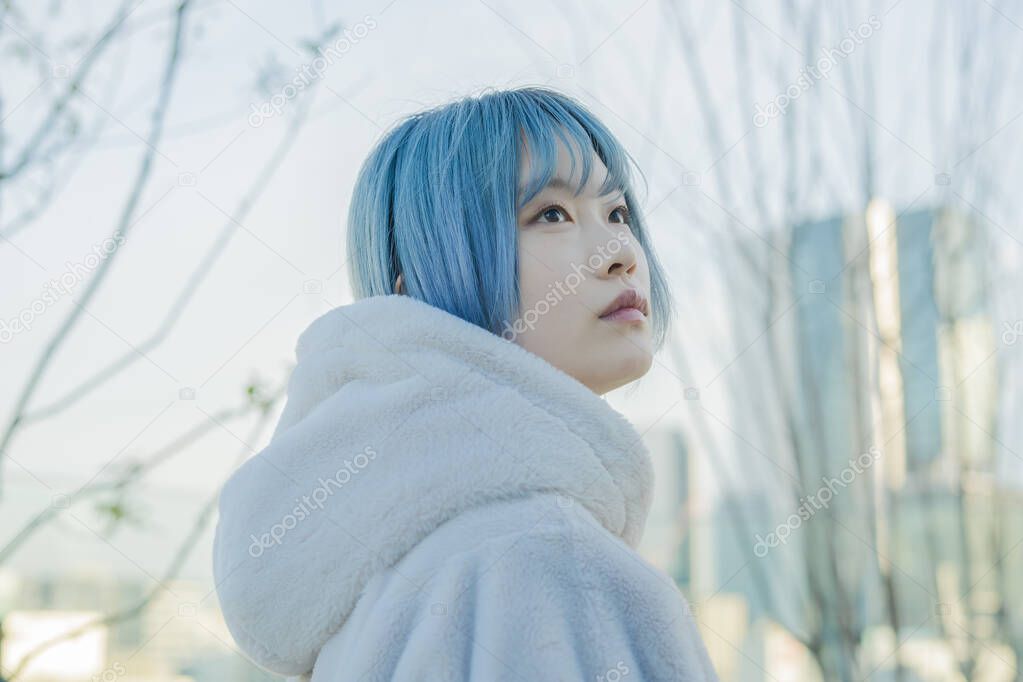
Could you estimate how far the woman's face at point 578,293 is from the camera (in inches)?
31.4

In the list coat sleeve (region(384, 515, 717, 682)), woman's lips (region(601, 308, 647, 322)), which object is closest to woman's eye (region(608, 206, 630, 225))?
woman's lips (region(601, 308, 647, 322))

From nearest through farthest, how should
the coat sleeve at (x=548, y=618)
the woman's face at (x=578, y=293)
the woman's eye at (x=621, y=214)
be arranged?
the coat sleeve at (x=548, y=618)
the woman's face at (x=578, y=293)
the woman's eye at (x=621, y=214)

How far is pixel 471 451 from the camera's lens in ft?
2.31

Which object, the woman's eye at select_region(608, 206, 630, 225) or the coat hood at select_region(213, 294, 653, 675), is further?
the woman's eye at select_region(608, 206, 630, 225)

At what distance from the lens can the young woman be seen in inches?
25.9

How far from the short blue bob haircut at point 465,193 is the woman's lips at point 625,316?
75 mm

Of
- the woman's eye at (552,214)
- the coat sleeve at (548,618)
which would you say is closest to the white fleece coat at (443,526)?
the coat sleeve at (548,618)

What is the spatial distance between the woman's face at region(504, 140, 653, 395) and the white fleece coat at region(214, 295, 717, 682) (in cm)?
5

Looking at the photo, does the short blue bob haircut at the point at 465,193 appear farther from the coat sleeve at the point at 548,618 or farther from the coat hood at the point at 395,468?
the coat sleeve at the point at 548,618

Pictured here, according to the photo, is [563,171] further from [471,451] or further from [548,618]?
[548,618]

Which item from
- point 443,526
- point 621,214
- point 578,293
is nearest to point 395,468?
point 443,526

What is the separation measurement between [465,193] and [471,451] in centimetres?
23

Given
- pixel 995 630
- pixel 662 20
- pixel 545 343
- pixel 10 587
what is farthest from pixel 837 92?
pixel 10 587

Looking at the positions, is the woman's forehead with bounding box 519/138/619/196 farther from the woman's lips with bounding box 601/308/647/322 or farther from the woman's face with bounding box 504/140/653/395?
the woman's lips with bounding box 601/308/647/322
